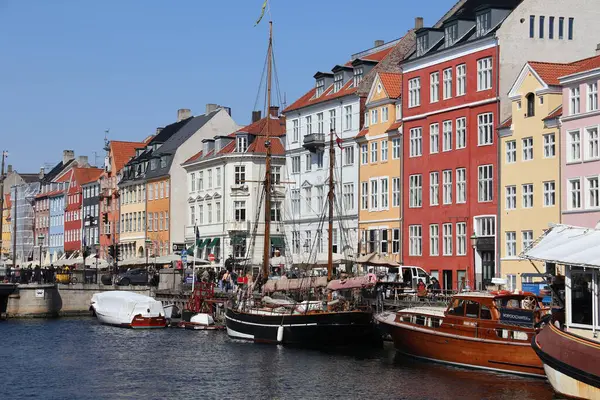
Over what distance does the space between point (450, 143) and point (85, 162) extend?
92119 millimetres

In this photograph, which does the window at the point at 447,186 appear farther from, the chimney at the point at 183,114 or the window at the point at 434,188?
the chimney at the point at 183,114

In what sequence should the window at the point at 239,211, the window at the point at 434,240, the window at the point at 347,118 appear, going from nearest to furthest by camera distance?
the window at the point at 434,240, the window at the point at 347,118, the window at the point at 239,211

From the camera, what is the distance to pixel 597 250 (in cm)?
3700

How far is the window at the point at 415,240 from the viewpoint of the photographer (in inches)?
2955

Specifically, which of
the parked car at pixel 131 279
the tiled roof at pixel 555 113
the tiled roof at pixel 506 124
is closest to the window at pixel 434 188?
the tiled roof at pixel 506 124

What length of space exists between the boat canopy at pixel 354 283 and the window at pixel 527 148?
11864mm

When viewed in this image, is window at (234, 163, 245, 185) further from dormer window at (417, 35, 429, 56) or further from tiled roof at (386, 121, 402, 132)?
dormer window at (417, 35, 429, 56)

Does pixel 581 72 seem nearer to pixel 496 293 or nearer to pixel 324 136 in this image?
pixel 496 293

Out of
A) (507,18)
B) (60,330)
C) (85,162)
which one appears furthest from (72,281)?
(85,162)

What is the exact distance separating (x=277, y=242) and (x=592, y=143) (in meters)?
42.9

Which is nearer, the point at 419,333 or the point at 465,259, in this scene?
the point at 419,333

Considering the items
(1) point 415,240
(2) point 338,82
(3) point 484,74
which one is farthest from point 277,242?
(3) point 484,74

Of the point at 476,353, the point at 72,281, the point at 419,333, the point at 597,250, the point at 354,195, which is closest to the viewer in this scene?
the point at 597,250

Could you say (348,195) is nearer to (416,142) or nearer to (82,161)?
(416,142)
